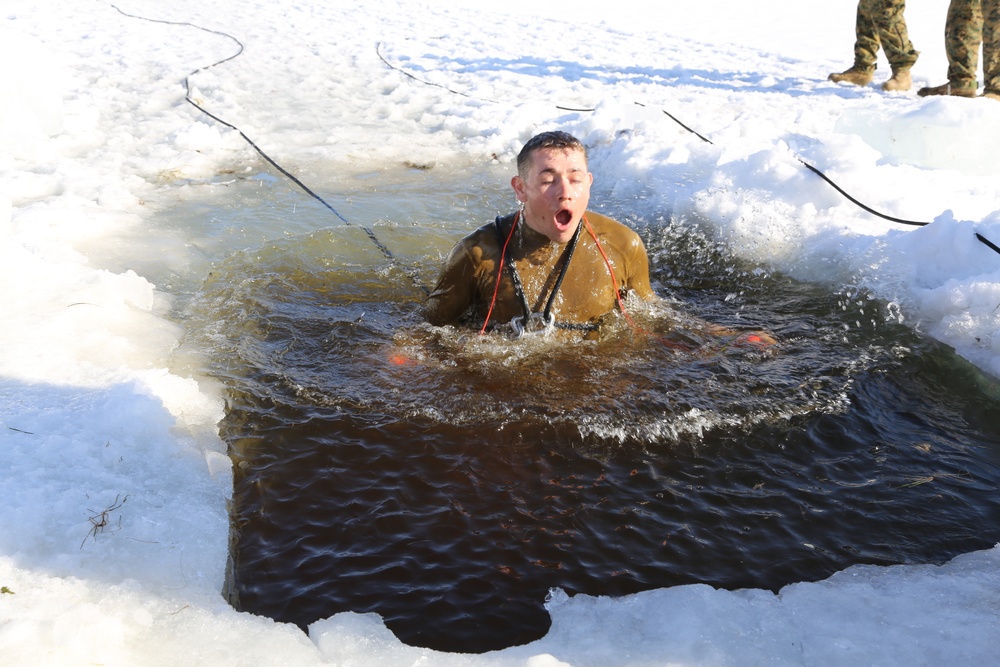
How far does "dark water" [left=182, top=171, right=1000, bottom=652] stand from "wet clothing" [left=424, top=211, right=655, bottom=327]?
148 mm

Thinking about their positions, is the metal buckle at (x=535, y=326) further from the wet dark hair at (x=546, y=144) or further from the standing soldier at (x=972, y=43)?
the standing soldier at (x=972, y=43)

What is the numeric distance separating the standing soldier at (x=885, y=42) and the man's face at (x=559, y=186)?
759 cm

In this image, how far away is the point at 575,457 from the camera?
346 cm

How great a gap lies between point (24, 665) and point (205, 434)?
4.72 ft

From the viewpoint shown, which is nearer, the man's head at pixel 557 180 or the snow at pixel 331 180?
the snow at pixel 331 180

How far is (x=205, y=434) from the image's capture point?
3.54 m

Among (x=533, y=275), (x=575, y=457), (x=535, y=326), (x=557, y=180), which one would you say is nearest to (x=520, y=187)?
(x=557, y=180)

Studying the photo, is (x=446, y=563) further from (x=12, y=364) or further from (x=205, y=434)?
(x=12, y=364)

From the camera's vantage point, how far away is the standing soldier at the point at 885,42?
9.88m

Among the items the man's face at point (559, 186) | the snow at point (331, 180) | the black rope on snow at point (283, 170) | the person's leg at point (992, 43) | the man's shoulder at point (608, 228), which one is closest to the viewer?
the snow at point (331, 180)

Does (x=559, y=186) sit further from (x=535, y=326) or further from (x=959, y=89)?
(x=959, y=89)

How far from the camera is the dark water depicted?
9.32ft

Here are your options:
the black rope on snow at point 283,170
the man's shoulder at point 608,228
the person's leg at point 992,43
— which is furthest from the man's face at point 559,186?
the person's leg at point 992,43

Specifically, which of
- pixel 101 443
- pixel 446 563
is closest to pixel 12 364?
pixel 101 443
